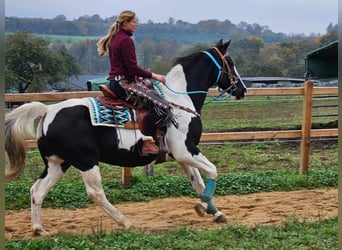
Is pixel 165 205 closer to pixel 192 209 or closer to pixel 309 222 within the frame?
pixel 192 209

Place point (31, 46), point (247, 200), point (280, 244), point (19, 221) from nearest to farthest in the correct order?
point (280, 244) → point (19, 221) → point (247, 200) → point (31, 46)

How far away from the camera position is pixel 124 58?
4.98 metres

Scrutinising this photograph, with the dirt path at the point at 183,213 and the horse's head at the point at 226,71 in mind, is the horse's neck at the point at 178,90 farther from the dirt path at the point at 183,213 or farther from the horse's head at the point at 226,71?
the dirt path at the point at 183,213

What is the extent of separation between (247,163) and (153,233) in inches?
171

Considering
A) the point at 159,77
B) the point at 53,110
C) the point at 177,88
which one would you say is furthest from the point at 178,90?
the point at 53,110

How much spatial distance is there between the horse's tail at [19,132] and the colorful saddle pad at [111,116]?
480 mm

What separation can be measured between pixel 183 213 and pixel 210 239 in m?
1.47

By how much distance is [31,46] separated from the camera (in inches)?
693

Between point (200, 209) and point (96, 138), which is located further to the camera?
point (200, 209)

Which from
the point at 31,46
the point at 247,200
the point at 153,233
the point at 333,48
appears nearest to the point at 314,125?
the point at 333,48

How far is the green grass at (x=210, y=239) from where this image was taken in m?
4.02

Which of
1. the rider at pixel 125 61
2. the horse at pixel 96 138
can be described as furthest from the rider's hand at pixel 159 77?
the horse at pixel 96 138

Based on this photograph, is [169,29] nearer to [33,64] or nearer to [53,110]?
[33,64]

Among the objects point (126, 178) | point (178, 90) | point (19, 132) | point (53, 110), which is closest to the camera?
point (19, 132)
